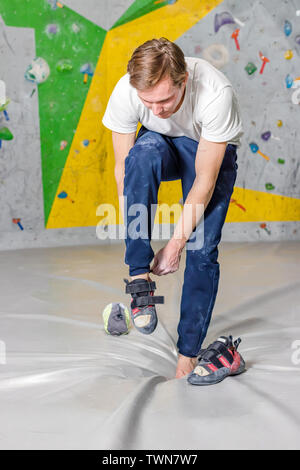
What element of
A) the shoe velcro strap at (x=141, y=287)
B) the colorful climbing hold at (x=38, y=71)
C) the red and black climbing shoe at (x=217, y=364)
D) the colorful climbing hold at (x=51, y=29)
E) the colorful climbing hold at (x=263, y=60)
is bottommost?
the red and black climbing shoe at (x=217, y=364)

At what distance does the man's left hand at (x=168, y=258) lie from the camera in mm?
1428

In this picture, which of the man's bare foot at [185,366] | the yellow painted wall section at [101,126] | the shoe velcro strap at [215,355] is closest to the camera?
the shoe velcro strap at [215,355]

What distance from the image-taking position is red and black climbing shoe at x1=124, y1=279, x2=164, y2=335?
1.42 metres

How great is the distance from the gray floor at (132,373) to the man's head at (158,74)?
0.74 meters

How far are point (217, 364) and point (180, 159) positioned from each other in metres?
0.62

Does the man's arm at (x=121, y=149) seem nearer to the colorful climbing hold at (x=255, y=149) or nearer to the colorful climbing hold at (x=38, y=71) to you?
the colorful climbing hold at (x=38, y=71)

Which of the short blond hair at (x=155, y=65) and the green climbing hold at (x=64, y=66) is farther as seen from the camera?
the green climbing hold at (x=64, y=66)

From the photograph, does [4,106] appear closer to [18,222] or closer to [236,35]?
[18,222]

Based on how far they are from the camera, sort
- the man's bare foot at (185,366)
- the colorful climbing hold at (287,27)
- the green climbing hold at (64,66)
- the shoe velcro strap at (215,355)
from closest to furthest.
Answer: the shoe velcro strap at (215,355) < the man's bare foot at (185,366) < the green climbing hold at (64,66) < the colorful climbing hold at (287,27)

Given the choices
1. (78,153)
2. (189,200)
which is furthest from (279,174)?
(189,200)

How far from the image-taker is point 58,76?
342 cm
